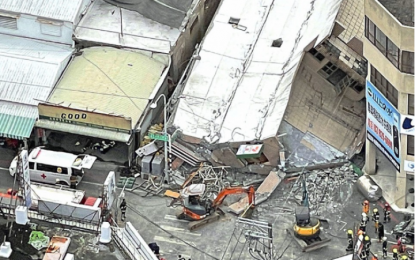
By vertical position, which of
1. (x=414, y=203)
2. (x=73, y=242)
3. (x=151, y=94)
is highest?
(x=151, y=94)

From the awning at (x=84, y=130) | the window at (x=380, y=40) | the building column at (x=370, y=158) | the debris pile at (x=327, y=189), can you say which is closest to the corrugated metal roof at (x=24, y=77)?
the awning at (x=84, y=130)

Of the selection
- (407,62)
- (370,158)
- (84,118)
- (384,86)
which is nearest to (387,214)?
(370,158)

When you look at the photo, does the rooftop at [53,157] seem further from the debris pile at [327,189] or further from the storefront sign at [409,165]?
the storefront sign at [409,165]

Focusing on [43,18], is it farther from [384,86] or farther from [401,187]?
[401,187]

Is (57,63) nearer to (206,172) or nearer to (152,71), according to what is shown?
(152,71)

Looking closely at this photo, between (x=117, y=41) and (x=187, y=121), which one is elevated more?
(x=117, y=41)

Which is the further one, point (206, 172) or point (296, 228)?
point (206, 172)

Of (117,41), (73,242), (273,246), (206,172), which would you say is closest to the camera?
(73,242)

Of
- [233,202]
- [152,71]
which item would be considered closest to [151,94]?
[152,71]
